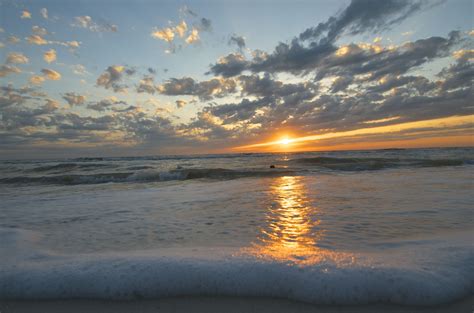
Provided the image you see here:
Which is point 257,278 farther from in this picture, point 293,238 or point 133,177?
point 133,177

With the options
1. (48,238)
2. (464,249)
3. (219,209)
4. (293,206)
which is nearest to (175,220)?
(219,209)

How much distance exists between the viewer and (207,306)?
222cm

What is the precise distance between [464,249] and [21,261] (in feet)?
16.8

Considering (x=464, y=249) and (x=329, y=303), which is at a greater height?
(x=464, y=249)

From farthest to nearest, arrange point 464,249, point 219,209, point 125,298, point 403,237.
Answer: point 219,209 → point 403,237 → point 464,249 → point 125,298

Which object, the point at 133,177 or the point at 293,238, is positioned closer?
the point at 293,238

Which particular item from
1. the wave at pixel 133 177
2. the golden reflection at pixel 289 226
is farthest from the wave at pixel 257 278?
the wave at pixel 133 177

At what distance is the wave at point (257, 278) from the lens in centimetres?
226

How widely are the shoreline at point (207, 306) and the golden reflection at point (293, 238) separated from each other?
506mm

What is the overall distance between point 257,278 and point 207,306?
1.73ft

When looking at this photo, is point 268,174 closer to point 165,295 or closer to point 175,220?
point 175,220

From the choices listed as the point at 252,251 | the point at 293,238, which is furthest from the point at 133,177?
the point at 252,251

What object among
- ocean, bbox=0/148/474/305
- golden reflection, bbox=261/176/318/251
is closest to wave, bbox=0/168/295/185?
golden reflection, bbox=261/176/318/251

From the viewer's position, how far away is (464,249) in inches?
A: 112
